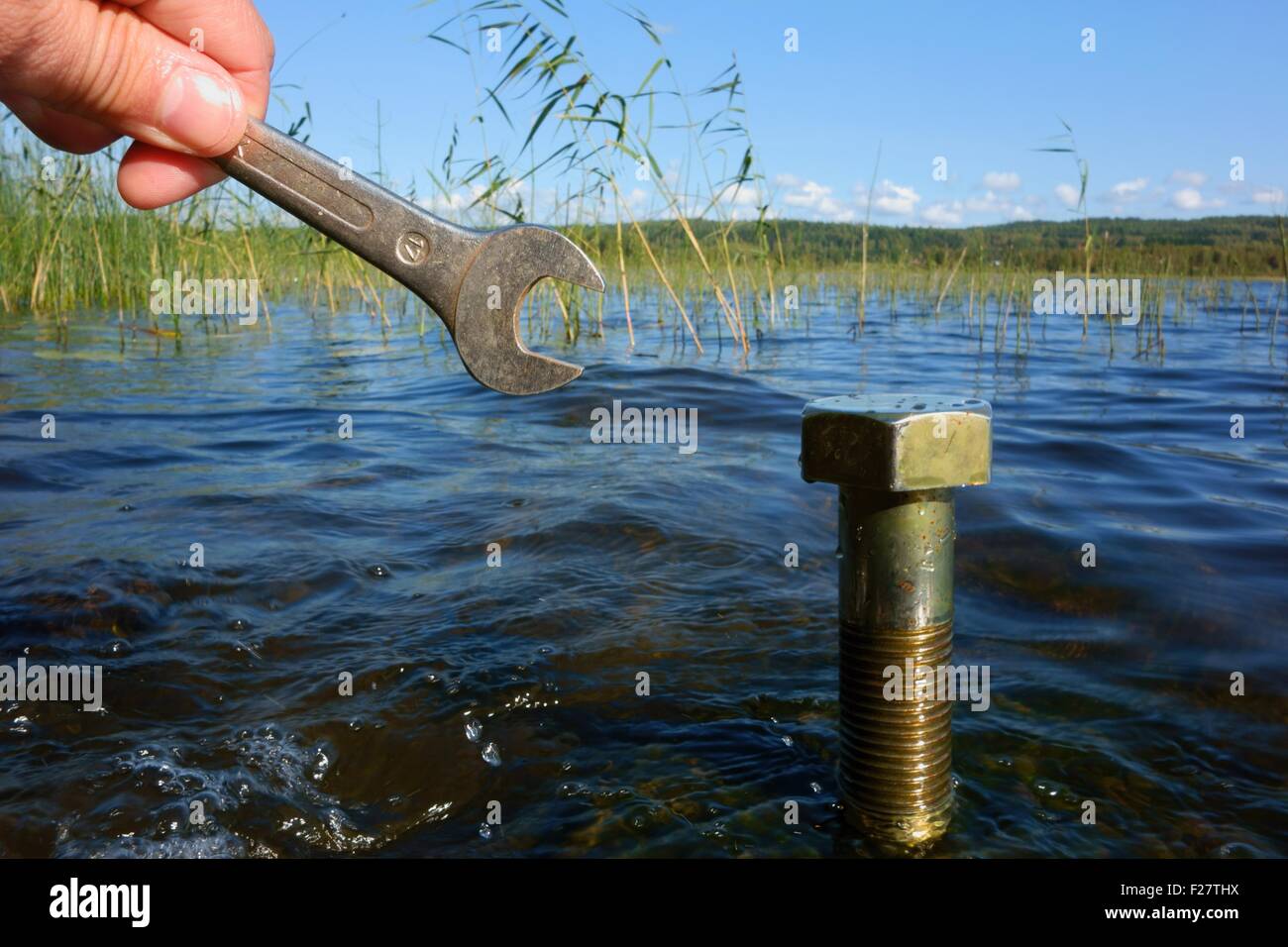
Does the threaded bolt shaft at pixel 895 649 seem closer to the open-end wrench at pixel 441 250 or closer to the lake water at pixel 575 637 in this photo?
the lake water at pixel 575 637

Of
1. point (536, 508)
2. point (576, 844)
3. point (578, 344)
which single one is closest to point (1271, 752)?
point (576, 844)

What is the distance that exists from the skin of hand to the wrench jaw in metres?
0.47

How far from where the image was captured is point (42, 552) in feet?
10.8

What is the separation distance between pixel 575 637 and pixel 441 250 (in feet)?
4.24

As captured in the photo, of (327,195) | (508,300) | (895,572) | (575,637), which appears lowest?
(575,637)

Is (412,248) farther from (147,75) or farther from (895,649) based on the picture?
(895,649)

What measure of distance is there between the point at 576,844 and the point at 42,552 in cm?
237

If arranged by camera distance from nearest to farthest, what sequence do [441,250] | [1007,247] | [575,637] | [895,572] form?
[895,572], [441,250], [575,637], [1007,247]

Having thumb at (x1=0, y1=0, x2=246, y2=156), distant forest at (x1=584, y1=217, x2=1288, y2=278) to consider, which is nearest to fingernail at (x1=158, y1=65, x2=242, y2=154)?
thumb at (x1=0, y1=0, x2=246, y2=156)

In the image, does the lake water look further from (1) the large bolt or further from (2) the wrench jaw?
(2) the wrench jaw

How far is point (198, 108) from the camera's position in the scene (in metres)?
1.64

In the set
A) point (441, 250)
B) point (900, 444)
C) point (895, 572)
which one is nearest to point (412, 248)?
point (441, 250)
